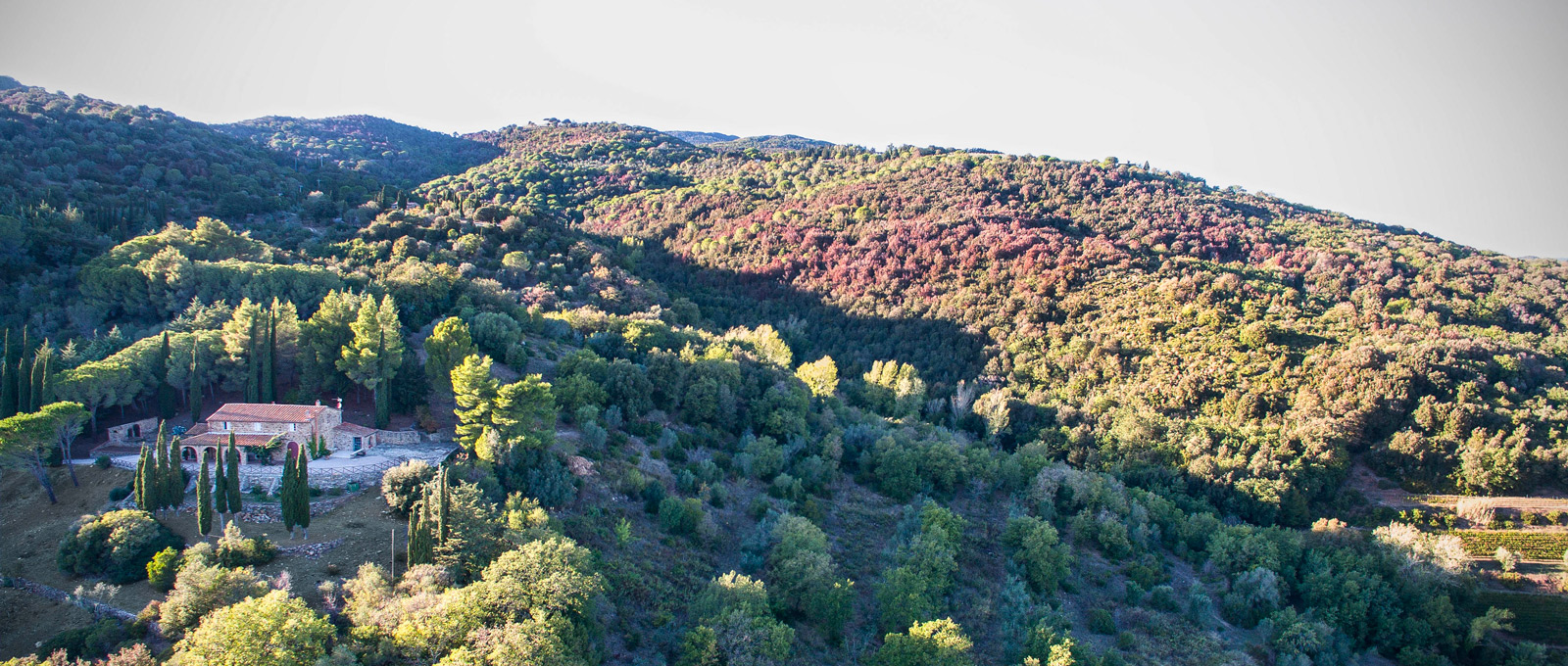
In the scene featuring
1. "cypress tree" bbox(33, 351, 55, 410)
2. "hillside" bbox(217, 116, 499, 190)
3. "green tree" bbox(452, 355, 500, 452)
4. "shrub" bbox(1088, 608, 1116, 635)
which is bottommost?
"shrub" bbox(1088, 608, 1116, 635)

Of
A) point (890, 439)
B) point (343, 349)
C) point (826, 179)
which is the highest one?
point (826, 179)

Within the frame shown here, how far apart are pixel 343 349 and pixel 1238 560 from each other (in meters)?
41.0

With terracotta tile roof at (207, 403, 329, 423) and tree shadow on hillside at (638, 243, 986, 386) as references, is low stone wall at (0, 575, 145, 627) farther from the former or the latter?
tree shadow on hillside at (638, 243, 986, 386)

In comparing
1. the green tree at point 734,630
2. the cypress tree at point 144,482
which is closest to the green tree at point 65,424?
the cypress tree at point 144,482

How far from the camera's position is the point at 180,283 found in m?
37.6

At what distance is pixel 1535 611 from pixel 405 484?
46.1 metres

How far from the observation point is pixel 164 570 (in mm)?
19688

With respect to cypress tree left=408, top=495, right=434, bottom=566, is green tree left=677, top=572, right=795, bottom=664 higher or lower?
lower

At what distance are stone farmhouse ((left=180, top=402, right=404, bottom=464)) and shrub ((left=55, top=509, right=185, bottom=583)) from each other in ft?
12.7

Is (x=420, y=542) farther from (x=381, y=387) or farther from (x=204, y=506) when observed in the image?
(x=381, y=387)

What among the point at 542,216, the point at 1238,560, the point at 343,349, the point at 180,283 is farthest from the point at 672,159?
the point at 1238,560

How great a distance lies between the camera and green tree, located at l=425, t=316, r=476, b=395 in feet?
100

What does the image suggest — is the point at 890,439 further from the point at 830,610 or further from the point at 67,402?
the point at 67,402

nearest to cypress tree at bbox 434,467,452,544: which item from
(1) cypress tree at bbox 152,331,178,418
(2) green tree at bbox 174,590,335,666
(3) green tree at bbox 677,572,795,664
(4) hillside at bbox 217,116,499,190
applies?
(2) green tree at bbox 174,590,335,666
